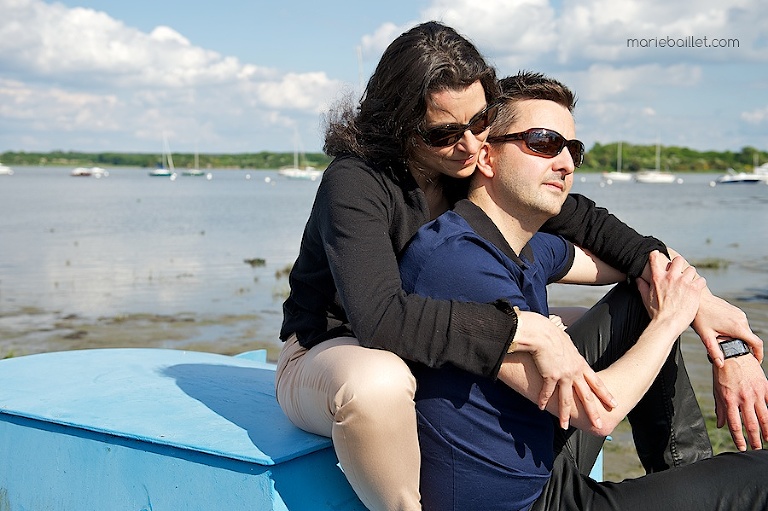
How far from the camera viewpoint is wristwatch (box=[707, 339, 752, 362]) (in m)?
3.14

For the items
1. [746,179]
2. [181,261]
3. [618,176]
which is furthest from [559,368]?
[618,176]

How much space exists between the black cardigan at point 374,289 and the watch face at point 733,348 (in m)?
1.24

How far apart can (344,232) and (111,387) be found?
1.68 m

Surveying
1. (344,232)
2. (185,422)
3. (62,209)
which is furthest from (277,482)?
(62,209)

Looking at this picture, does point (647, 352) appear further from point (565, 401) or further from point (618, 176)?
point (618, 176)

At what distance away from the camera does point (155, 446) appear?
2881mm

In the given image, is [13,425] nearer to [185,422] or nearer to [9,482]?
[9,482]

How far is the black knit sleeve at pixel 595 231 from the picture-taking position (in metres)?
3.46

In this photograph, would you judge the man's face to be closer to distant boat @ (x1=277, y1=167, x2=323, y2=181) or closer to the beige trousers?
the beige trousers

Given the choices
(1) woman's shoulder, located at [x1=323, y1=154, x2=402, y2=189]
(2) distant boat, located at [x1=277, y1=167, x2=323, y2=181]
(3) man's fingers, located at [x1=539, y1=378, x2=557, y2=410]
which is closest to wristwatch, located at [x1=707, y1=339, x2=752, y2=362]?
(3) man's fingers, located at [x1=539, y1=378, x2=557, y2=410]

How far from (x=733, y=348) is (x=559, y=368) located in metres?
1.15

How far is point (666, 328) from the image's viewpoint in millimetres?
2791

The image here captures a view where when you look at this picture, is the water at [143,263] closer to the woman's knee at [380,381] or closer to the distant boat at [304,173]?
the woman's knee at [380,381]

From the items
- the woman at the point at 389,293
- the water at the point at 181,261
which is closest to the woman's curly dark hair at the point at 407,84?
the woman at the point at 389,293
